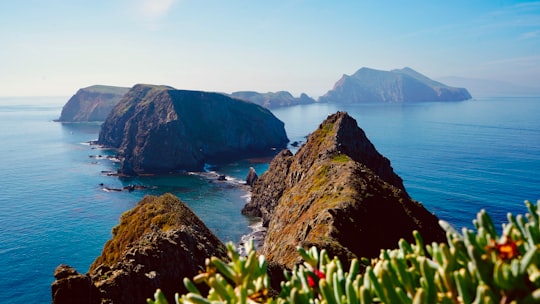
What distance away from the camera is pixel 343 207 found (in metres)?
54.5

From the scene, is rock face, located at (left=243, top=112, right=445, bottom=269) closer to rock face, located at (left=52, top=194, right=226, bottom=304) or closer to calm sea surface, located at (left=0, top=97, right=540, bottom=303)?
rock face, located at (left=52, top=194, right=226, bottom=304)

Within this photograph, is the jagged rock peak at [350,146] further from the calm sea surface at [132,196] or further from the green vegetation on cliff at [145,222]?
the green vegetation on cliff at [145,222]

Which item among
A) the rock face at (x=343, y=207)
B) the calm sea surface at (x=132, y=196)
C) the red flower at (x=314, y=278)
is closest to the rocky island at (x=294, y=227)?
the rock face at (x=343, y=207)

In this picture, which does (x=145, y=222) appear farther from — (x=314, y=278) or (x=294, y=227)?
(x=314, y=278)

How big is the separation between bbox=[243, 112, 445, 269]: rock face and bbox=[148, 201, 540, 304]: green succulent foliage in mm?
29881

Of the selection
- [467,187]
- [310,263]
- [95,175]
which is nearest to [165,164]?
[95,175]

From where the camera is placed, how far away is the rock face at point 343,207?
4847 centimetres

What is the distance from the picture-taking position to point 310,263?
8844mm

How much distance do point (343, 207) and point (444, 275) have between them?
48.5 metres

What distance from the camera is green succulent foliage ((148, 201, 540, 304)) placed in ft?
20.1

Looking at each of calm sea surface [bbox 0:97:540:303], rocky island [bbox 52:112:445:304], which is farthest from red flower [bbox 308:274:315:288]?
calm sea surface [bbox 0:97:540:303]

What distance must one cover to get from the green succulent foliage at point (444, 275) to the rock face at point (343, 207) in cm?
2988

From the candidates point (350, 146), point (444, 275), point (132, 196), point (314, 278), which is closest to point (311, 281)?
point (314, 278)

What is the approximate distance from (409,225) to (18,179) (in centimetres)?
15432
